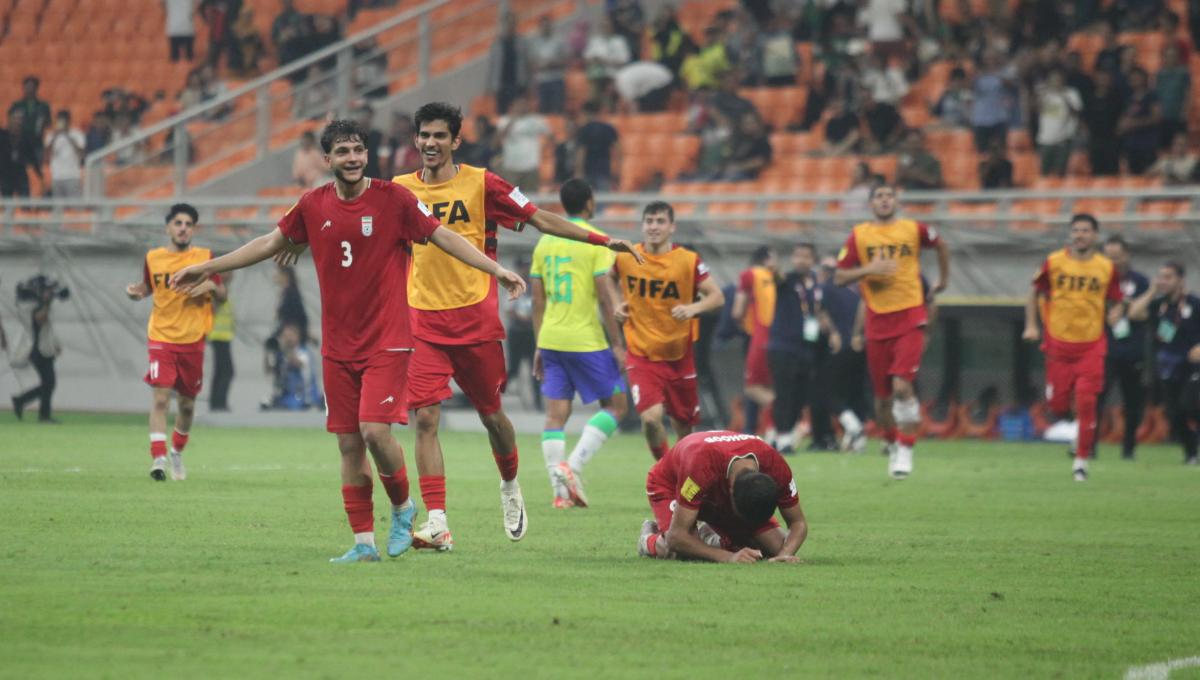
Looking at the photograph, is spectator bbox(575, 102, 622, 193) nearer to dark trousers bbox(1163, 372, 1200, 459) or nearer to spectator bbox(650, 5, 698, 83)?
spectator bbox(650, 5, 698, 83)

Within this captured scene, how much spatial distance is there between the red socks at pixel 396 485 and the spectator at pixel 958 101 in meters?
17.9

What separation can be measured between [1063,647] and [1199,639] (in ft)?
2.17

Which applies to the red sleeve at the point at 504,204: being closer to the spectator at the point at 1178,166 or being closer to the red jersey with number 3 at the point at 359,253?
the red jersey with number 3 at the point at 359,253

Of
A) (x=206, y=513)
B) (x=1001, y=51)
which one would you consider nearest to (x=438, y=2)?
(x=1001, y=51)

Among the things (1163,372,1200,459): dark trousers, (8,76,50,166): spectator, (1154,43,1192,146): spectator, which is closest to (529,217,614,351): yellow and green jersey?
(1163,372,1200,459): dark trousers

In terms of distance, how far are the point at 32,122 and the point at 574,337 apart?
18042 mm

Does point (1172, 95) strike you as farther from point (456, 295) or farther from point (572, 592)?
point (572, 592)

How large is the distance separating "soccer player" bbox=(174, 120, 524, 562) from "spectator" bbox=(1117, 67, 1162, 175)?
16675 millimetres

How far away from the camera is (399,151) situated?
28.7 m

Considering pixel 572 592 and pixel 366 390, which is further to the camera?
pixel 366 390

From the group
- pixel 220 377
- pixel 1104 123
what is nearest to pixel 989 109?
A: pixel 1104 123

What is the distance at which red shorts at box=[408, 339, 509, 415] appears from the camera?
10.4 metres

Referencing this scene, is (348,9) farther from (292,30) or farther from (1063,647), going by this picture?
(1063,647)

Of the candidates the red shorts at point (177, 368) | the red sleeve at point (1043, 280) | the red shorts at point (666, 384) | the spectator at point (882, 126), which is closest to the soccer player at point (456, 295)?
the red shorts at point (666, 384)
